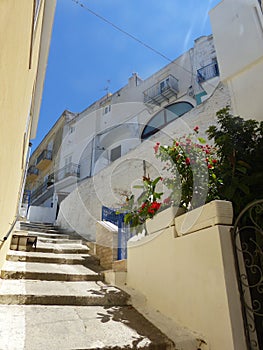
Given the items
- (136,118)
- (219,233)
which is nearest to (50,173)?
(136,118)

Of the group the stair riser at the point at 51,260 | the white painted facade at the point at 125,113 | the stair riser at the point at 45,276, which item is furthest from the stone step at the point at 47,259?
the white painted facade at the point at 125,113

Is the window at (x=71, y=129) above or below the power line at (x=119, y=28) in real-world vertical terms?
above

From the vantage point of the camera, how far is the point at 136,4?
17.8ft

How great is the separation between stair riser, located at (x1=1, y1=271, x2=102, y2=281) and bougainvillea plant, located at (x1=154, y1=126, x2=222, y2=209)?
1.74 meters

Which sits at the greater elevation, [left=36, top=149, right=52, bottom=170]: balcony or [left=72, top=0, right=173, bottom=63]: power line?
[left=36, top=149, right=52, bottom=170]: balcony

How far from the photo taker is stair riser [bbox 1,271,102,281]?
9.93 feet

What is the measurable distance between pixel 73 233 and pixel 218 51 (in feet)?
21.9

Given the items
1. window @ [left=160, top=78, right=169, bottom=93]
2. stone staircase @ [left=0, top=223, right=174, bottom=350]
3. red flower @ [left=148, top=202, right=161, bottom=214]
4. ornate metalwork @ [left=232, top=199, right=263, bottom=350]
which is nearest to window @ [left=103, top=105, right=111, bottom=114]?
window @ [left=160, top=78, right=169, bottom=93]

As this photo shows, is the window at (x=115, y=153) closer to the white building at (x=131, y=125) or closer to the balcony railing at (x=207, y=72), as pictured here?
the white building at (x=131, y=125)

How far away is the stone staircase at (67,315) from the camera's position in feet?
5.70

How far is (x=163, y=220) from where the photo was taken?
2.59 m

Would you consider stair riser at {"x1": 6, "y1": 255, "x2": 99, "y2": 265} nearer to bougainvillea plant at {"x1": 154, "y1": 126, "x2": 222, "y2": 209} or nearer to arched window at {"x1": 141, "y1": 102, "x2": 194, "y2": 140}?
bougainvillea plant at {"x1": 154, "y1": 126, "x2": 222, "y2": 209}

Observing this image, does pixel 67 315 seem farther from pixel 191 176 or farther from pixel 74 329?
pixel 191 176

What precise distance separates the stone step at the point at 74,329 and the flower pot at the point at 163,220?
0.92 meters
